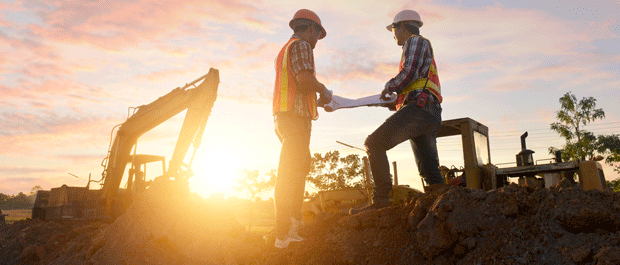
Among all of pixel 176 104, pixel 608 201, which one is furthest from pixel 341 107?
pixel 176 104

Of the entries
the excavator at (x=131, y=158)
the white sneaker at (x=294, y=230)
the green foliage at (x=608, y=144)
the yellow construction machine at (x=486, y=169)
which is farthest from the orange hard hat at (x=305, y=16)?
the green foliage at (x=608, y=144)

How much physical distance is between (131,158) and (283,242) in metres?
9.34

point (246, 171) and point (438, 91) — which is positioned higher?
point (246, 171)

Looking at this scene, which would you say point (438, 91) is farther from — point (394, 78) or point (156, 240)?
point (156, 240)

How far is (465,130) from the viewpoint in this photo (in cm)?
685

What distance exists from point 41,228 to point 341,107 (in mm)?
9102

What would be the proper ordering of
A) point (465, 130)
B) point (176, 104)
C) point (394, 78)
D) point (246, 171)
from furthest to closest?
1. point (246, 171)
2. point (176, 104)
3. point (465, 130)
4. point (394, 78)

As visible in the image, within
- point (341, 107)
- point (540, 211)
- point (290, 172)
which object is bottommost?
point (540, 211)

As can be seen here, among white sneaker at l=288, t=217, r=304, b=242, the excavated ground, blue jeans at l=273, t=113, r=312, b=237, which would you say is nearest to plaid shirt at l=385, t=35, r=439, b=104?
blue jeans at l=273, t=113, r=312, b=237

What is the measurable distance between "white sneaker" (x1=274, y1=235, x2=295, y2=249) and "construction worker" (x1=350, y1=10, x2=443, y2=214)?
65 cm

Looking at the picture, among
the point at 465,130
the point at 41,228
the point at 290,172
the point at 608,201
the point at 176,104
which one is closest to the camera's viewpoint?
the point at 608,201

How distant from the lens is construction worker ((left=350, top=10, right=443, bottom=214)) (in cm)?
402

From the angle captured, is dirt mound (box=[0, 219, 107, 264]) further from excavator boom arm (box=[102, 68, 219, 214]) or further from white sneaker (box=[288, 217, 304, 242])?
white sneaker (box=[288, 217, 304, 242])

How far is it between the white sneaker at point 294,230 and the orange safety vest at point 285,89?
1017 mm
